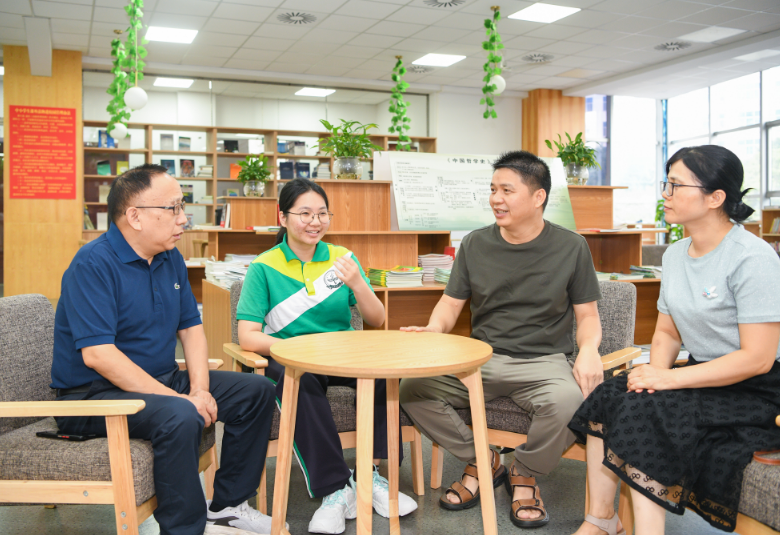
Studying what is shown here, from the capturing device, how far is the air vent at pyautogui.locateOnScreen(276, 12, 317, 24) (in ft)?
21.1

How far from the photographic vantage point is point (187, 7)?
243 inches

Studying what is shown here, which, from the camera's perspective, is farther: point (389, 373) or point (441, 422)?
point (441, 422)

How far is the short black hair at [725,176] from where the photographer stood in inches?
68.1

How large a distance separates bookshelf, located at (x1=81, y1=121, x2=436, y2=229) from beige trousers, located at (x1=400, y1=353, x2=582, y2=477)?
6371mm

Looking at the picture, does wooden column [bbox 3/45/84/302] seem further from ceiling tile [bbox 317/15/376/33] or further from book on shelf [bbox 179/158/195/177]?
ceiling tile [bbox 317/15/376/33]

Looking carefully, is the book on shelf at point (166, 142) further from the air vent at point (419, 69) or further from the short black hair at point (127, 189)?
the short black hair at point (127, 189)

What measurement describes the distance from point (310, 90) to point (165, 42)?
2.67 m

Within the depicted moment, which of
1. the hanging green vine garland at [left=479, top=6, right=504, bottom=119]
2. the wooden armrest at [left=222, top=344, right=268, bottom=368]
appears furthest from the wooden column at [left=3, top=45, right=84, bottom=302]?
the wooden armrest at [left=222, top=344, right=268, bottom=368]

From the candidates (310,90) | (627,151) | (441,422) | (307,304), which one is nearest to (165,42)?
(310,90)

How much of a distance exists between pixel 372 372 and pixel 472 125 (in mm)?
9199

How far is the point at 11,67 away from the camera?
7.39 m

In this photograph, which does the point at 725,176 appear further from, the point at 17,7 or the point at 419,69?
the point at 419,69

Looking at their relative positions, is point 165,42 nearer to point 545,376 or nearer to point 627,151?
point 545,376

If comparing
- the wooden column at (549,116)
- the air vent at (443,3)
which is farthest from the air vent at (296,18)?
the wooden column at (549,116)
